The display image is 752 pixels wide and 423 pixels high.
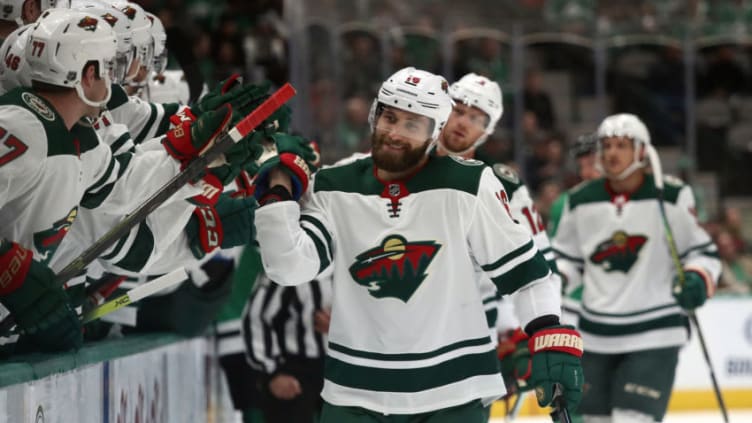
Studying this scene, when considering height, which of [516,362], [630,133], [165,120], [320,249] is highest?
[165,120]

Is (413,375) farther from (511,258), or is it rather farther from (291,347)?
(291,347)

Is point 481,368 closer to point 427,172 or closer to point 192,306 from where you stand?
point 427,172

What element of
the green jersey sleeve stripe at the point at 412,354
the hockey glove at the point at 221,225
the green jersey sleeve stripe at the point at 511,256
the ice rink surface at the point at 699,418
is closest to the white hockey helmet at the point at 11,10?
the hockey glove at the point at 221,225

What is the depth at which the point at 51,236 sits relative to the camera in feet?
8.85

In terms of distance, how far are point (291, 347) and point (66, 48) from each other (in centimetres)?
211

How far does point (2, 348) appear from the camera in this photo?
266cm

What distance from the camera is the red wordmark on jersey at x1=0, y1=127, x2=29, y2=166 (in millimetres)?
2457

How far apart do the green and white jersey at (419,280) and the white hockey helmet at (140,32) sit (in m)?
0.69

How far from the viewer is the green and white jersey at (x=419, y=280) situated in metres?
2.94

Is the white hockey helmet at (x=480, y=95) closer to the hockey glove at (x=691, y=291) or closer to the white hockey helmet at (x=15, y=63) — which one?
the hockey glove at (x=691, y=291)

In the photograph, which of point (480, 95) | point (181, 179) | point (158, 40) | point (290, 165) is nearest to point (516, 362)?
point (480, 95)

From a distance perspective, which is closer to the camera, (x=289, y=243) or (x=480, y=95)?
(x=289, y=243)

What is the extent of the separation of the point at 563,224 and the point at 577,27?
4747 millimetres

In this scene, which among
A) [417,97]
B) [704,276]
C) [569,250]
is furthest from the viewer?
[569,250]
